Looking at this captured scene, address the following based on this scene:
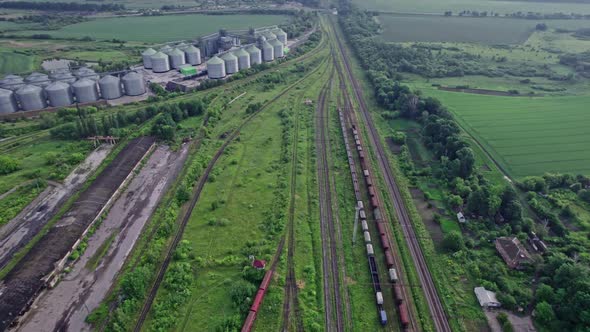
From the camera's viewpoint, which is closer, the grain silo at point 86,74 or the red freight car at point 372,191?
the red freight car at point 372,191

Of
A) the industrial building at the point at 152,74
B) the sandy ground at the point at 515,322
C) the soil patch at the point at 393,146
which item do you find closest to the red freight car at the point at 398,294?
the sandy ground at the point at 515,322

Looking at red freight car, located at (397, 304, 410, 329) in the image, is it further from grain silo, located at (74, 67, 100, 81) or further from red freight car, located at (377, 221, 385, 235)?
grain silo, located at (74, 67, 100, 81)

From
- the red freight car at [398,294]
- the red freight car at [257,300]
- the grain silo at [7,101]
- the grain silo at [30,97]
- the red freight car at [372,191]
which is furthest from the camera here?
the grain silo at [30,97]

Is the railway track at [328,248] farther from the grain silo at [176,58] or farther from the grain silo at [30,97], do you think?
the grain silo at [30,97]

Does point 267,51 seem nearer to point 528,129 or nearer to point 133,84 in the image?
point 133,84

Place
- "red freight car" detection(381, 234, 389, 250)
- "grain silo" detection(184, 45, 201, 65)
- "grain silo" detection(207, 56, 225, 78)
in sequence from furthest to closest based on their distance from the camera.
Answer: "grain silo" detection(184, 45, 201, 65) < "grain silo" detection(207, 56, 225, 78) < "red freight car" detection(381, 234, 389, 250)

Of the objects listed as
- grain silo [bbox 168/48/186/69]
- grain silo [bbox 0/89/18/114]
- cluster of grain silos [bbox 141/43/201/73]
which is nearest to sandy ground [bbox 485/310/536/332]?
grain silo [bbox 0/89/18/114]
